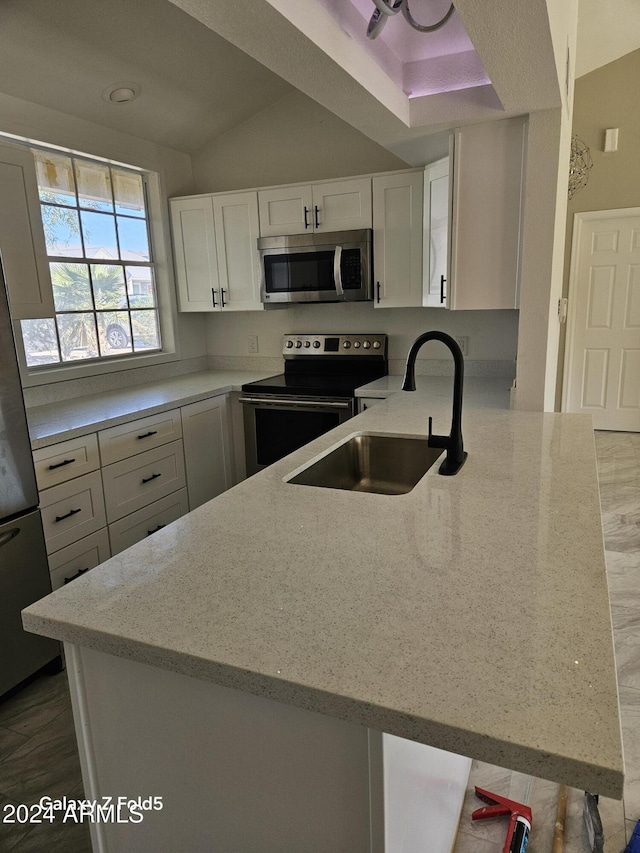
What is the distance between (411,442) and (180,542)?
104cm

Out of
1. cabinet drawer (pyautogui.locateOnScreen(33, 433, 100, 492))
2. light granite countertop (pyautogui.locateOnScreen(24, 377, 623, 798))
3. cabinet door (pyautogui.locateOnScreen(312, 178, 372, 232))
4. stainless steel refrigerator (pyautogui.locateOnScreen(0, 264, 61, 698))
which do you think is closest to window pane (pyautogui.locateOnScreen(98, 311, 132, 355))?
cabinet drawer (pyautogui.locateOnScreen(33, 433, 100, 492))

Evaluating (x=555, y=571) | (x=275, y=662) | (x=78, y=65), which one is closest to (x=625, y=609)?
(x=555, y=571)

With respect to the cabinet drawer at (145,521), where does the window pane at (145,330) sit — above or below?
above

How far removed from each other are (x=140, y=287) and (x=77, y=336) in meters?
0.68

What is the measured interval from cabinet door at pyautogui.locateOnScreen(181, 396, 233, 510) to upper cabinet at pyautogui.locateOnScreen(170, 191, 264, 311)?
77cm

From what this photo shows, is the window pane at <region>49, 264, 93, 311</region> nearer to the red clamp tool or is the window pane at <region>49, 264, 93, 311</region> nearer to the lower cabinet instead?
the lower cabinet

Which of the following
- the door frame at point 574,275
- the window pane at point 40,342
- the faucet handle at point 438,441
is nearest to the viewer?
the faucet handle at point 438,441

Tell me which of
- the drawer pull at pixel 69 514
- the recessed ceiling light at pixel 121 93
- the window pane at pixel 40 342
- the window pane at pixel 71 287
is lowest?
the drawer pull at pixel 69 514

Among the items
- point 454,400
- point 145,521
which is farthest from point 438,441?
point 145,521

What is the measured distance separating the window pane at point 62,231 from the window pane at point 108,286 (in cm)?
18

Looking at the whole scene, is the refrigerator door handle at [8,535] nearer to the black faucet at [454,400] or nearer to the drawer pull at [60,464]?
the drawer pull at [60,464]

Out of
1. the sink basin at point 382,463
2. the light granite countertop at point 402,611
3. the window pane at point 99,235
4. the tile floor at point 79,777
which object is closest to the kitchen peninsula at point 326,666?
the light granite countertop at point 402,611

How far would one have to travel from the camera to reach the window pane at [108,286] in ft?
11.3

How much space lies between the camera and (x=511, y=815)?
61.1 inches
